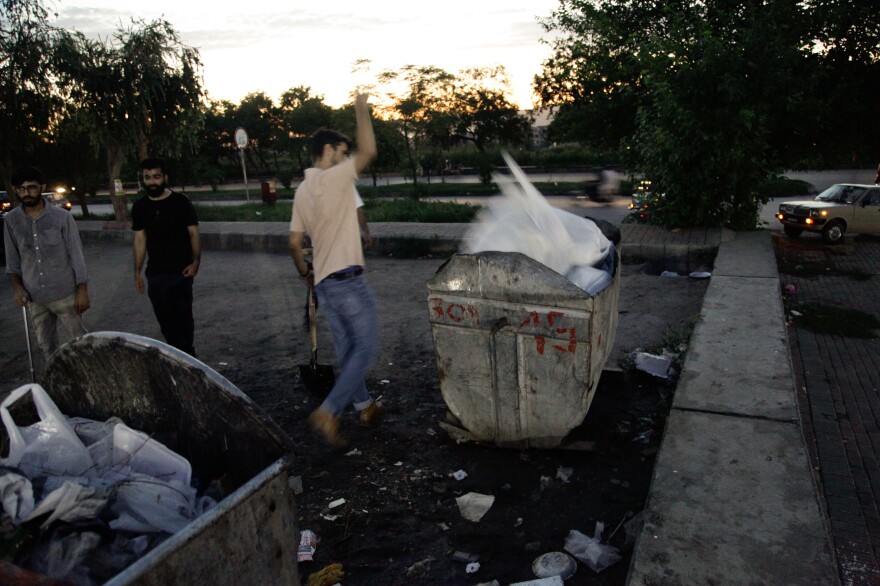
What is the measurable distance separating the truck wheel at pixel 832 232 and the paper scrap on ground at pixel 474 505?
37.4ft

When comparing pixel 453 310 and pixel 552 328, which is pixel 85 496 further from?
pixel 552 328

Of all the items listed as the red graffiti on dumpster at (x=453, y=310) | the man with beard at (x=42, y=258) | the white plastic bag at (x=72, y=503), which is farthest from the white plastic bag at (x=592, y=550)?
the man with beard at (x=42, y=258)

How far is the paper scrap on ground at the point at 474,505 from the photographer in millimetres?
3025

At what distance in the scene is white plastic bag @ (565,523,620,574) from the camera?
2.58m

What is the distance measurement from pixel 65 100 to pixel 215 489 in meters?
15.8

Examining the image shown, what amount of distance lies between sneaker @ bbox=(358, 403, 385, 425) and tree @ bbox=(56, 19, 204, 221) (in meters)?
13.0

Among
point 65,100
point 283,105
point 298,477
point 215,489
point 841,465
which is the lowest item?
point 841,465

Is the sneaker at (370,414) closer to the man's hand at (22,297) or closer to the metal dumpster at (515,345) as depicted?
the metal dumpster at (515,345)

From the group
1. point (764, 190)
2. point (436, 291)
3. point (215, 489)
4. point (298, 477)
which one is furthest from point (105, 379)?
point (764, 190)

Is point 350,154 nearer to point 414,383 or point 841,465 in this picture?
point 414,383

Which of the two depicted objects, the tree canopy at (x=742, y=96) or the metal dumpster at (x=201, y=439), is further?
the tree canopy at (x=742, y=96)

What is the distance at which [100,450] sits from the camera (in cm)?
205

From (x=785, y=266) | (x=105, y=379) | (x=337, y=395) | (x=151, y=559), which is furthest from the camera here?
(x=785, y=266)

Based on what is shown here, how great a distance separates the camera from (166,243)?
4.39 meters
